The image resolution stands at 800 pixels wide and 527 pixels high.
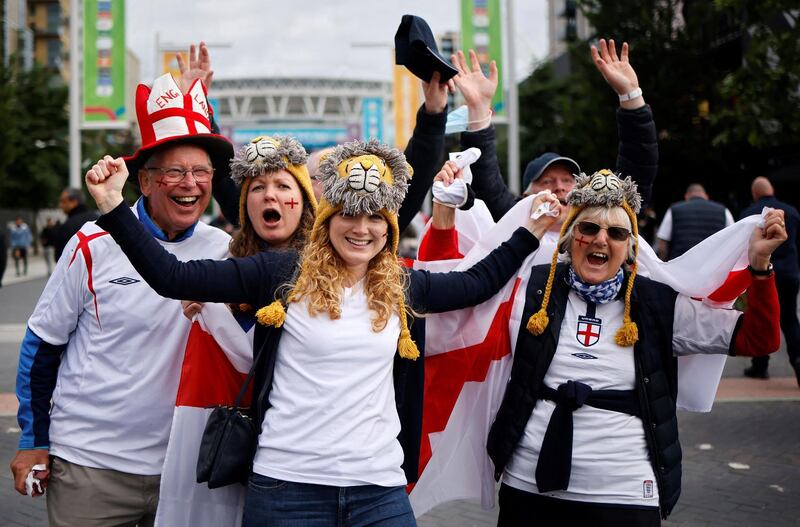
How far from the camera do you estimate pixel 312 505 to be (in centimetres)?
245

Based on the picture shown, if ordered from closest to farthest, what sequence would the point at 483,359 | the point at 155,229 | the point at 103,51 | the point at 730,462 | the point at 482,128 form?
1. the point at 155,229
2. the point at 483,359
3. the point at 482,128
4. the point at 730,462
5. the point at 103,51

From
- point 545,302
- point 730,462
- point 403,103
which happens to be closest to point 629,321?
point 545,302

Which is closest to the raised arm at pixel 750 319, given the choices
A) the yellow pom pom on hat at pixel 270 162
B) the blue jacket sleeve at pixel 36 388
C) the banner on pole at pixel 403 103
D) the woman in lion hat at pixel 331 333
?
the woman in lion hat at pixel 331 333

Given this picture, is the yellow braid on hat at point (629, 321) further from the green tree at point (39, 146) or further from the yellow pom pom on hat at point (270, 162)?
the green tree at point (39, 146)

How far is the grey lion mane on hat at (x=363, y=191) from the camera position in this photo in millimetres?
2553

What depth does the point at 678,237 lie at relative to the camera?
30.4 feet

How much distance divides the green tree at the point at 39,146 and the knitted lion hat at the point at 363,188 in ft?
105

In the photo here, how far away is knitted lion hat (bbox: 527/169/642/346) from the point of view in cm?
285

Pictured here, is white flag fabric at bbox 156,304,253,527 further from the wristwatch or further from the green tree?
the green tree

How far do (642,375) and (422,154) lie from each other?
1059mm

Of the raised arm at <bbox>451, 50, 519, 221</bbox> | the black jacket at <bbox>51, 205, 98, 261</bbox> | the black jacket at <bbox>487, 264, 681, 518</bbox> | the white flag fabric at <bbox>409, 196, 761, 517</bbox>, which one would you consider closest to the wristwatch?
the white flag fabric at <bbox>409, 196, 761, 517</bbox>

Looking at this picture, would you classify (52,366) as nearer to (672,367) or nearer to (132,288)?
(132,288)

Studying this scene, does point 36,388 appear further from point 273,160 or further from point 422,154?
point 422,154

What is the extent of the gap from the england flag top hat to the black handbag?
0.85 metres
